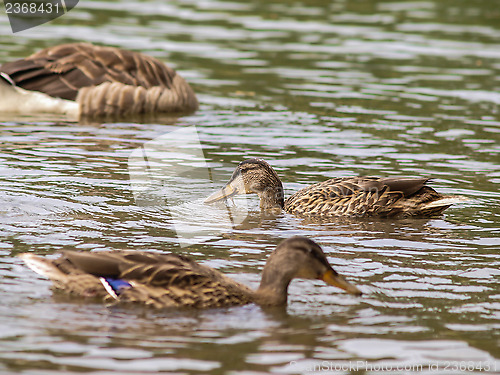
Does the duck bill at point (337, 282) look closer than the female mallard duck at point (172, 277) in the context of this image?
No

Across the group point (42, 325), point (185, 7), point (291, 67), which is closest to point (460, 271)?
point (42, 325)

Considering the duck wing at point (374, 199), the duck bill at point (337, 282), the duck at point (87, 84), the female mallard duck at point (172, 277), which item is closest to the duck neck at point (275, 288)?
the female mallard duck at point (172, 277)

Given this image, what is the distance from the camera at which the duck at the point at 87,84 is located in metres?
15.4

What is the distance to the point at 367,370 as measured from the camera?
634cm

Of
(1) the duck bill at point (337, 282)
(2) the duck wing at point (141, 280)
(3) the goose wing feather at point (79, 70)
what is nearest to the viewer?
(2) the duck wing at point (141, 280)

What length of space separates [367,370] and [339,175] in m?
6.04

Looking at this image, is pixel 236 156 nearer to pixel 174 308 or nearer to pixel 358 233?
pixel 358 233

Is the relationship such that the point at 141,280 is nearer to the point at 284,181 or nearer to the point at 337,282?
the point at 337,282

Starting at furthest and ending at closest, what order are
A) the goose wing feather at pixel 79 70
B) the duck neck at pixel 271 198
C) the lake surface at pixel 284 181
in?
the goose wing feather at pixel 79 70 → the duck neck at pixel 271 198 → the lake surface at pixel 284 181

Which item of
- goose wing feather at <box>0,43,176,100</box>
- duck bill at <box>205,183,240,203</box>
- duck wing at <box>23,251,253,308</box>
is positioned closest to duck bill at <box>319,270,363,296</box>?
duck wing at <box>23,251,253,308</box>

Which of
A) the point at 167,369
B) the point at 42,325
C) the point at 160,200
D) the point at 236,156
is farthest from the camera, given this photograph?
the point at 236,156

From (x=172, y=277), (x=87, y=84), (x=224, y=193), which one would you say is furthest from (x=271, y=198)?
(x=87, y=84)

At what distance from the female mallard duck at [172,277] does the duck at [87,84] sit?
27.3ft

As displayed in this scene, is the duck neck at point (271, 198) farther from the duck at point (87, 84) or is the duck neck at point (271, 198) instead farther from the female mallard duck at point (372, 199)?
the duck at point (87, 84)
